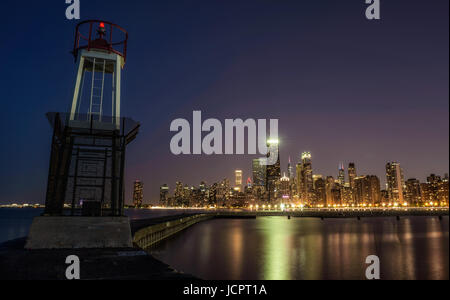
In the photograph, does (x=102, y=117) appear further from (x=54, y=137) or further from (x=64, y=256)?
(x=64, y=256)

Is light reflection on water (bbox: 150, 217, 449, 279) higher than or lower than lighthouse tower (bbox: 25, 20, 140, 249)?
lower

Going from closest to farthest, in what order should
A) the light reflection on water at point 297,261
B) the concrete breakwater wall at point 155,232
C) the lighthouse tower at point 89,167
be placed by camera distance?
the lighthouse tower at point 89,167
the light reflection on water at point 297,261
the concrete breakwater wall at point 155,232

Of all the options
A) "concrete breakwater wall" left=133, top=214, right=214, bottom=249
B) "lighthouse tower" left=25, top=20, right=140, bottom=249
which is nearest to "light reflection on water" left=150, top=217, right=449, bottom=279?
"concrete breakwater wall" left=133, top=214, right=214, bottom=249

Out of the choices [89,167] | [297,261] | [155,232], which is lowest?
[297,261]

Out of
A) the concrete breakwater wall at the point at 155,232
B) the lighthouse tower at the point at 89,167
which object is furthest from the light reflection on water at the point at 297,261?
the lighthouse tower at the point at 89,167

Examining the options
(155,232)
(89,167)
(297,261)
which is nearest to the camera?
(89,167)

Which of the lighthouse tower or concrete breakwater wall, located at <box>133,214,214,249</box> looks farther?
concrete breakwater wall, located at <box>133,214,214,249</box>

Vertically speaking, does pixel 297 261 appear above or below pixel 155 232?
below

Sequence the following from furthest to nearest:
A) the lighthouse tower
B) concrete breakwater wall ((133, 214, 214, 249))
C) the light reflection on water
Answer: concrete breakwater wall ((133, 214, 214, 249)) < the light reflection on water < the lighthouse tower

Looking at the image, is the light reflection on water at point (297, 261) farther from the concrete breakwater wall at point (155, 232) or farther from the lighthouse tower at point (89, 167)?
the lighthouse tower at point (89, 167)

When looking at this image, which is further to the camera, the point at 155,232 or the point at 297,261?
the point at 155,232

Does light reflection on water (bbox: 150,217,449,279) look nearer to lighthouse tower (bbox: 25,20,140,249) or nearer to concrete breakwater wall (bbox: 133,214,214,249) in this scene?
concrete breakwater wall (bbox: 133,214,214,249)

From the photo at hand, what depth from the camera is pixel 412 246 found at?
4416cm
